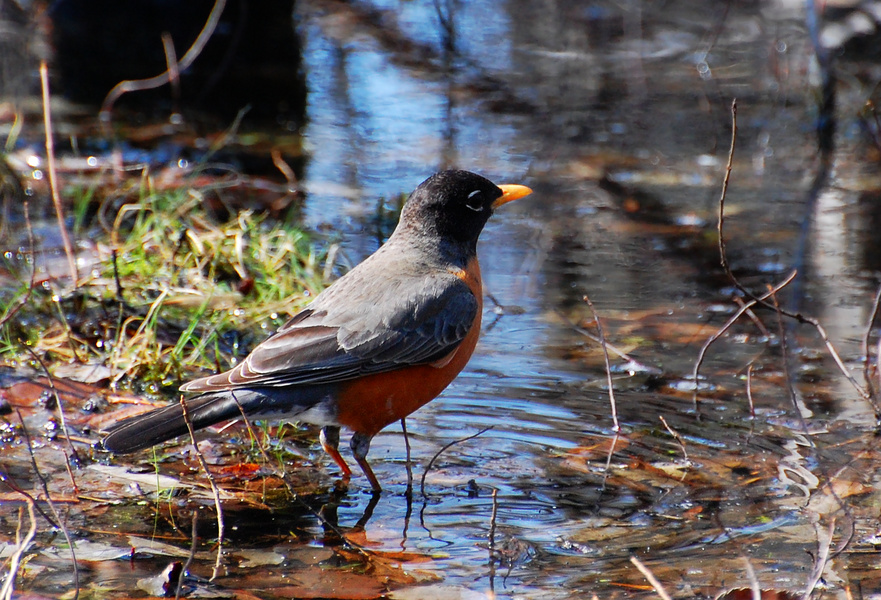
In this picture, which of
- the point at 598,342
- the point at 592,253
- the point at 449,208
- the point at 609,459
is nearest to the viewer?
the point at 609,459

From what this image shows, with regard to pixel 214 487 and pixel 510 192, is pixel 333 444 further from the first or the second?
pixel 510 192

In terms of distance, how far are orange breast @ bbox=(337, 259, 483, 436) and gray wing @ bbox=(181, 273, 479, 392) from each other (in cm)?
4

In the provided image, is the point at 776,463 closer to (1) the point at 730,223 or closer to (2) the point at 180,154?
(1) the point at 730,223

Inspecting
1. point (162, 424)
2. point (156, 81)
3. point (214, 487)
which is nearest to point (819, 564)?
point (214, 487)

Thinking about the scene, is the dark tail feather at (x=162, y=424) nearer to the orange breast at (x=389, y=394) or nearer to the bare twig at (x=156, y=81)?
the orange breast at (x=389, y=394)

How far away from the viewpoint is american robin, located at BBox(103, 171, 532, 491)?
3.91 metres

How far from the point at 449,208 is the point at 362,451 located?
1.25 m

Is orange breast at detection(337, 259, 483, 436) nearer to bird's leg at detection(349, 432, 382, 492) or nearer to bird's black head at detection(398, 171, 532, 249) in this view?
bird's leg at detection(349, 432, 382, 492)

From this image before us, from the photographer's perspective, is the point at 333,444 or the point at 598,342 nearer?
the point at 333,444

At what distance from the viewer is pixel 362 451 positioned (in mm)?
4172

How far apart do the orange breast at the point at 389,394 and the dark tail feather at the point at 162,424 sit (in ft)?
1.51

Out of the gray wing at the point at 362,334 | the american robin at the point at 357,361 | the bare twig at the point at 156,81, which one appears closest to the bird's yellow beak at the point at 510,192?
the american robin at the point at 357,361

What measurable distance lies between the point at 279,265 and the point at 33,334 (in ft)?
4.35

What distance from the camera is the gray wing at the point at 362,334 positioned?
403 centimetres
